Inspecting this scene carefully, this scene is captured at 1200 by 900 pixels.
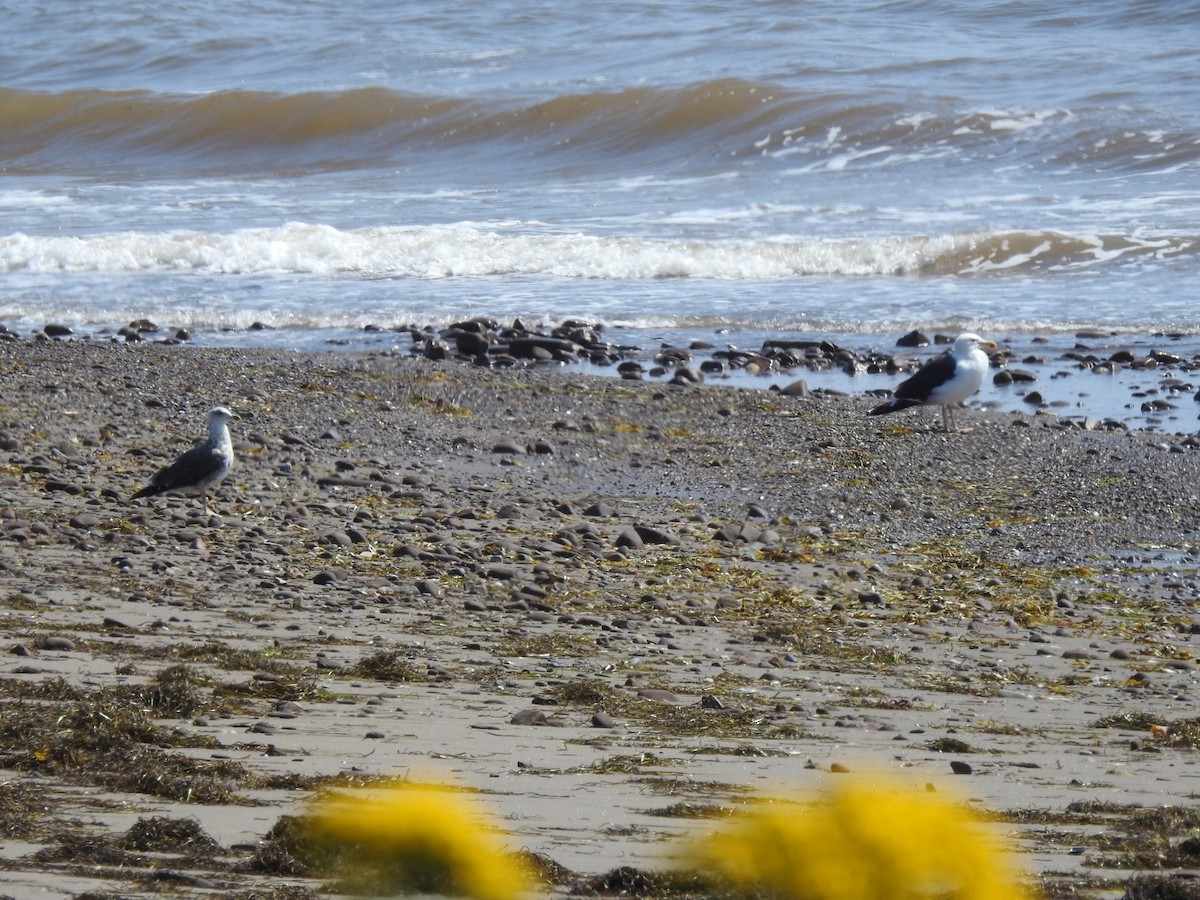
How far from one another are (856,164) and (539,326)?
29.7 feet

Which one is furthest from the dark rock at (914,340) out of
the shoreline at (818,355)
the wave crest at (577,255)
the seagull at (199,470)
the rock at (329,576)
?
the rock at (329,576)

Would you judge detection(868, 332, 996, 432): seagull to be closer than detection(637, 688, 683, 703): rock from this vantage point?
No

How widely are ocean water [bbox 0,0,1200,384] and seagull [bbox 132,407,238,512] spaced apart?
5.36m

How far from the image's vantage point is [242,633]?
464cm

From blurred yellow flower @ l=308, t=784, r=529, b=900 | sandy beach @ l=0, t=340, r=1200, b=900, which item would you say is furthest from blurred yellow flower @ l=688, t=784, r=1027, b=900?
blurred yellow flower @ l=308, t=784, r=529, b=900

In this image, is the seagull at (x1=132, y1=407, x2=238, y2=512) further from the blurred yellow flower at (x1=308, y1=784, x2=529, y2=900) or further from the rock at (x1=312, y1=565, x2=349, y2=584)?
the blurred yellow flower at (x1=308, y1=784, x2=529, y2=900)

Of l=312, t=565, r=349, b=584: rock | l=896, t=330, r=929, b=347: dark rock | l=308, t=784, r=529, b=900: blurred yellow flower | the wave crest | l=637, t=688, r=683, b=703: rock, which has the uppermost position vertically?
the wave crest

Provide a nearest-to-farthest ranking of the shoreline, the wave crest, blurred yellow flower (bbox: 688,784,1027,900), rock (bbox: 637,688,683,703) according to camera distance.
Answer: blurred yellow flower (bbox: 688,784,1027,900)
rock (bbox: 637,688,683,703)
the shoreline
the wave crest

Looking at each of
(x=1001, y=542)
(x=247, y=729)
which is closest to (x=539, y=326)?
(x=1001, y=542)

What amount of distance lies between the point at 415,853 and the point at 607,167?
19166 mm

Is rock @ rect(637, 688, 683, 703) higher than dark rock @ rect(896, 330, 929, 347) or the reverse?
the reverse

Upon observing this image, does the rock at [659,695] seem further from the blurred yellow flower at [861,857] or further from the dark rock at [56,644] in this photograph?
the dark rock at [56,644]

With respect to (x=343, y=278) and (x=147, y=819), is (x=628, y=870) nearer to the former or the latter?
(x=147, y=819)

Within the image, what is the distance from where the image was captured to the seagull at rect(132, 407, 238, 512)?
250 inches
